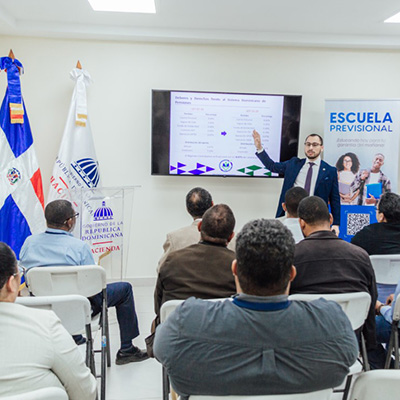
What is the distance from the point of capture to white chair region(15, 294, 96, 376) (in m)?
1.63

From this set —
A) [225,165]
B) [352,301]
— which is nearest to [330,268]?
[352,301]

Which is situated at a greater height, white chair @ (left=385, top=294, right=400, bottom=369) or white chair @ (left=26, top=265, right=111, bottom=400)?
white chair @ (left=26, top=265, right=111, bottom=400)

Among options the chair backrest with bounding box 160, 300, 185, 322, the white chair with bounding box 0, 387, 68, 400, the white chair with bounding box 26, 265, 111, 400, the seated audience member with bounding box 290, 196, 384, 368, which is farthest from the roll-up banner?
the white chair with bounding box 0, 387, 68, 400

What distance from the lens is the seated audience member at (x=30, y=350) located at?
1.08 meters

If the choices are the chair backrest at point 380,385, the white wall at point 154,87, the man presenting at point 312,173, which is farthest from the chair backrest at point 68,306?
the man presenting at point 312,173

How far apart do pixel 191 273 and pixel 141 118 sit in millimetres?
3026

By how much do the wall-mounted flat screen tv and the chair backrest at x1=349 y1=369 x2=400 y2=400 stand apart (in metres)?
3.44

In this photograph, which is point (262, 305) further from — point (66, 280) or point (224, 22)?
point (224, 22)

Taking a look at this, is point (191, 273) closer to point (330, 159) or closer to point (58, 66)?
point (330, 159)

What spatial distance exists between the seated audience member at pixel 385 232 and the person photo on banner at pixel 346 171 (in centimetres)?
189

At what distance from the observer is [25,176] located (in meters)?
3.79

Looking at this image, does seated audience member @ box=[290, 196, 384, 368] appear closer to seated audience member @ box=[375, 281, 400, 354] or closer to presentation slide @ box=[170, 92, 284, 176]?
seated audience member @ box=[375, 281, 400, 354]

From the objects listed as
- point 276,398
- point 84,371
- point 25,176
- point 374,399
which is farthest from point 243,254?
point 25,176

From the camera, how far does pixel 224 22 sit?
391cm
